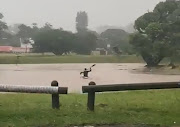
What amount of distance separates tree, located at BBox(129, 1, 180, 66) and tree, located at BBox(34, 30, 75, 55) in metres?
25.1

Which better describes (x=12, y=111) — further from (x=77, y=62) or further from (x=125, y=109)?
(x=77, y=62)

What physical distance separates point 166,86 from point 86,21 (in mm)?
129177

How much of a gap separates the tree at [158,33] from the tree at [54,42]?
2512 centimetres

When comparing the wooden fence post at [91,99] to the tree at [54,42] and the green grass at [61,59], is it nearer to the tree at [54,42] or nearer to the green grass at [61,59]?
the green grass at [61,59]

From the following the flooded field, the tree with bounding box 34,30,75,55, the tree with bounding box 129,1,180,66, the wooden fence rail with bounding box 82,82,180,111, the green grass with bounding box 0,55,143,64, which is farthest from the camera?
the tree with bounding box 34,30,75,55

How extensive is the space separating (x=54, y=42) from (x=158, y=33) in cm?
2905

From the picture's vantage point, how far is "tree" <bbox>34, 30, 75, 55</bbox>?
68750 mm

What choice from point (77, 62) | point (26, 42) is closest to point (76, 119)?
point (77, 62)

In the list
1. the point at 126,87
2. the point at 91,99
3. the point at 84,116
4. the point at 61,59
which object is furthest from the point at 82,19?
the point at 84,116

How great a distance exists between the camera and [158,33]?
145ft

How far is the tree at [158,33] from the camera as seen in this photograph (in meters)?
43.2

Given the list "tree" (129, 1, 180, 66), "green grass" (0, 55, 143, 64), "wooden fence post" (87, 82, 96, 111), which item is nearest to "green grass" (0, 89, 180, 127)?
"wooden fence post" (87, 82, 96, 111)

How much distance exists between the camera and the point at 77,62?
6084 cm

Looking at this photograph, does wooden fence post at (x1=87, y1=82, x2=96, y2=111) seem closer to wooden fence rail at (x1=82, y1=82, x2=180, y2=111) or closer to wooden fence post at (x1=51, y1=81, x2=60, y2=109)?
wooden fence rail at (x1=82, y1=82, x2=180, y2=111)
